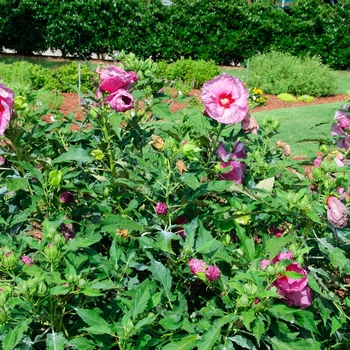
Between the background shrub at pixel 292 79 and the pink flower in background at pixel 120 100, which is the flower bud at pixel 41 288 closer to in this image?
the pink flower in background at pixel 120 100

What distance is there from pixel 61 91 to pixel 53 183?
9.17m

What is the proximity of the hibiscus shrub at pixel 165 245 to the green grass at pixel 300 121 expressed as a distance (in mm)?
5153

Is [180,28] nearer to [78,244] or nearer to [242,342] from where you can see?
[78,244]

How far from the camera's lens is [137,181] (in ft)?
5.08

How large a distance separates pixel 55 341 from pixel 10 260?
0.77 feet

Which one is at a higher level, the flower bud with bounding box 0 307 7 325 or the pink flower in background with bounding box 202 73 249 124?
the pink flower in background with bounding box 202 73 249 124

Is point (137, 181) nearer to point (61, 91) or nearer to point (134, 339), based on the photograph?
point (134, 339)

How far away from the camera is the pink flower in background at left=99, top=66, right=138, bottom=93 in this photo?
65.2 inches

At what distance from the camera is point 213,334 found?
1290 millimetres

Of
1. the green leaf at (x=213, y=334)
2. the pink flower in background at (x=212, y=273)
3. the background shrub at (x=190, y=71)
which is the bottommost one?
the background shrub at (x=190, y=71)

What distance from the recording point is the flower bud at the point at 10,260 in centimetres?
133

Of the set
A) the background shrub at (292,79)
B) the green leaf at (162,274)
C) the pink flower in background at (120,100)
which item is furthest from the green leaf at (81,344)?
the background shrub at (292,79)

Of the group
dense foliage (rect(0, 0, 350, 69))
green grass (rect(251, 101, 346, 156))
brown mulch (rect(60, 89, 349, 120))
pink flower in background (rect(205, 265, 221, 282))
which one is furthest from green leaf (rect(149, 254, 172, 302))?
dense foliage (rect(0, 0, 350, 69))

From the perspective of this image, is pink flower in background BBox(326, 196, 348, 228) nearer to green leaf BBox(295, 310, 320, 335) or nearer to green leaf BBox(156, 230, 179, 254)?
green leaf BBox(295, 310, 320, 335)
